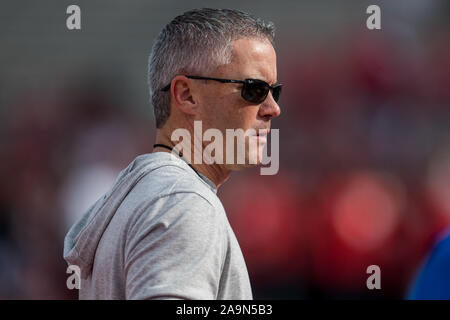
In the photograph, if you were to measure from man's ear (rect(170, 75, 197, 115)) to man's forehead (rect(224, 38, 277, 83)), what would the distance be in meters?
0.13

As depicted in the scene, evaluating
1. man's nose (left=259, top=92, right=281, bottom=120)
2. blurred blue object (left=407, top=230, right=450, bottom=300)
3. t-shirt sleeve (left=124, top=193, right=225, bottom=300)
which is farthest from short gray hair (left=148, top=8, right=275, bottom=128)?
blurred blue object (left=407, top=230, right=450, bottom=300)

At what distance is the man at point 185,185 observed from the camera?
1.66 meters

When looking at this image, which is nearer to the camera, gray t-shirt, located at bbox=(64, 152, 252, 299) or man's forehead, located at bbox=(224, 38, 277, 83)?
gray t-shirt, located at bbox=(64, 152, 252, 299)

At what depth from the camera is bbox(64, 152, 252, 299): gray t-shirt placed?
1643 mm

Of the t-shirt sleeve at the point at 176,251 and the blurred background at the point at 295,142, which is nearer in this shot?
the t-shirt sleeve at the point at 176,251

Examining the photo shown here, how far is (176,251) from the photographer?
166 cm

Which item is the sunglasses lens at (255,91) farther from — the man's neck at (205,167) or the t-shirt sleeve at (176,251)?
the t-shirt sleeve at (176,251)

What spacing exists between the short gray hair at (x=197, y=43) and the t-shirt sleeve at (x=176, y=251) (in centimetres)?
53

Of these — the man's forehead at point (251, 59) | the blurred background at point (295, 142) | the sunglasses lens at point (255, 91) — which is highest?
the man's forehead at point (251, 59)

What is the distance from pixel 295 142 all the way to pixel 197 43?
14.5 feet

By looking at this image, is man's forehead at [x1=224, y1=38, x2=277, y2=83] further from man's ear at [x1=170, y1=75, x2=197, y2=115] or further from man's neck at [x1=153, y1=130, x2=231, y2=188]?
man's neck at [x1=153, y1=130, x2=231, y2=188]

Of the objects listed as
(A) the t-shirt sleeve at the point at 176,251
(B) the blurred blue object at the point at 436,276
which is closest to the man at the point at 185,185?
(A) the t-shirt sleeve at the point at 176,251

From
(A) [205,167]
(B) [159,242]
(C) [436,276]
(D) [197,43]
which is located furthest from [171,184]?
(C) [436,276]
